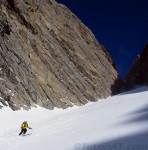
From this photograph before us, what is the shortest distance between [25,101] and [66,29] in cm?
3929

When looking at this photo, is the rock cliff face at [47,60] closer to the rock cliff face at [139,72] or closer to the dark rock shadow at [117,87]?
the dark rock shadow at [117,87]

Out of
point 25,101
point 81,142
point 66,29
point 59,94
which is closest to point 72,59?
point 66,29

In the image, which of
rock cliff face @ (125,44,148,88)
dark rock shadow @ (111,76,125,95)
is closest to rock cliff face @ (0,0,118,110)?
dark rock shadow @ (111,76,125,95)

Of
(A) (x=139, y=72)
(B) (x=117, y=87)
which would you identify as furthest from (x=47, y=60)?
(A) (x=139, y=72)

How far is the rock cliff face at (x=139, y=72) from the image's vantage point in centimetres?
9375

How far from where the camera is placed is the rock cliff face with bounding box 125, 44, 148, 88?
93750 mm

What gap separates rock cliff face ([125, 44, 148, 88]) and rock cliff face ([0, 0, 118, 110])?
12775 mm

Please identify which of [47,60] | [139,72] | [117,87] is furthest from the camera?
[139,72]

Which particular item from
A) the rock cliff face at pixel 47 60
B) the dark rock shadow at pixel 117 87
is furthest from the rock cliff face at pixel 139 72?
the rock cliff face at pixel 47 60

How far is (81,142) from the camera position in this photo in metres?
14.1

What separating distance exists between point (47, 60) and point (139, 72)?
50.0 metres

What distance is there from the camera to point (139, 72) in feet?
315

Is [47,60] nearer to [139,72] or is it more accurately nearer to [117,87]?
[117,87]

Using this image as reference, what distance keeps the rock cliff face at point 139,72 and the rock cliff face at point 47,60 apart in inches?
503
